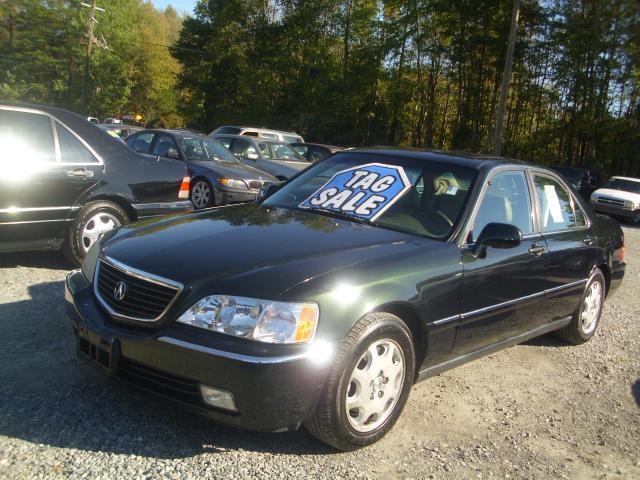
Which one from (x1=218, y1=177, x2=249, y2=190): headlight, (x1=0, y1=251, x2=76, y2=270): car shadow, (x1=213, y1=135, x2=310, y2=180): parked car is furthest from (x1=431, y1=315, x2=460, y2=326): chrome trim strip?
(x1=213, y1=135, x2=310, y2=180): parked car

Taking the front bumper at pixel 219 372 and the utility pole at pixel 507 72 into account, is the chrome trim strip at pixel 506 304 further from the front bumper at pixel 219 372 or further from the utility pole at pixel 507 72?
the utility pole at pixel 507 72

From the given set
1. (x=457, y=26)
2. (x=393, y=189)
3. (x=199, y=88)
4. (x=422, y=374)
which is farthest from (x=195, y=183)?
(x=199, y=88)

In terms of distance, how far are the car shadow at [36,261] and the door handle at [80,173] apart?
913 mm

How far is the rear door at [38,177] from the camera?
5.28 metres

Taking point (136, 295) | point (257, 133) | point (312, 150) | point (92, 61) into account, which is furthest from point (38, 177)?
point (92, 61)

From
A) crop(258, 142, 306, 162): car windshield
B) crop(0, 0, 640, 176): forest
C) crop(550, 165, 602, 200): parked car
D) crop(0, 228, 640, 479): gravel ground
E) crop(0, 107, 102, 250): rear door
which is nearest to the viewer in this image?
crop(0, 228, 640, 479): gravel ground

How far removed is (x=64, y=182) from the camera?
18.5ft

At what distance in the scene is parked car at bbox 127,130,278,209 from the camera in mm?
10703

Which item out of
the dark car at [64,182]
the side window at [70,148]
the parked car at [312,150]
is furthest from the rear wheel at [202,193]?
the parked car at [312,150]

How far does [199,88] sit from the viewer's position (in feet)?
152

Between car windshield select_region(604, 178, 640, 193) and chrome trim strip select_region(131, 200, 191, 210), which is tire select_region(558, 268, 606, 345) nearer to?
chrome trim strip select_region(131, 200, 191, 210)

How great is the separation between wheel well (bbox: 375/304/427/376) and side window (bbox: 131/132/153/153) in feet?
30.1

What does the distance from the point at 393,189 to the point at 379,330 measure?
52.1 inches

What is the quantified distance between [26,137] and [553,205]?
15.2 ft
